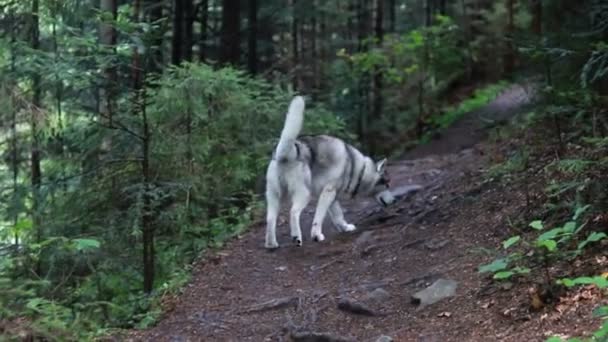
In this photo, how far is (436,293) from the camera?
730 cm

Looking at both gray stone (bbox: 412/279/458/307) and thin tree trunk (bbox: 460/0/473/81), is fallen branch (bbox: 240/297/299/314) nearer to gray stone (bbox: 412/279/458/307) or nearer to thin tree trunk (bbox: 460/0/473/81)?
gray stone (bbox: 412/279/458/307)

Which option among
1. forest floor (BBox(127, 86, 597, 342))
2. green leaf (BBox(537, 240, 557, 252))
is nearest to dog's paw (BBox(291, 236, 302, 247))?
forest floor (BBox(127, 86, 597, 342))

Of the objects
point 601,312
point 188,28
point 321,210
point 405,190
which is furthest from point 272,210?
point 188,28

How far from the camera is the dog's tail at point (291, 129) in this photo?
9461 millimetres

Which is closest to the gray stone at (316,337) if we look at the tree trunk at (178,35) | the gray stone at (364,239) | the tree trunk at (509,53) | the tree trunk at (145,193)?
the tree trunk at (145,193)

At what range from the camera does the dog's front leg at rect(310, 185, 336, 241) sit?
35.2ft

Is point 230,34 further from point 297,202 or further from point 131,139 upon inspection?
point 131,139

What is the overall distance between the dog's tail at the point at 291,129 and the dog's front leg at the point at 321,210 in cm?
98

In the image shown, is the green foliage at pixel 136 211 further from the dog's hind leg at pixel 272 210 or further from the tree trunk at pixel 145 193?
the dog's hind leg at pixel 272 210

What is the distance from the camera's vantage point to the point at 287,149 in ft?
32.5

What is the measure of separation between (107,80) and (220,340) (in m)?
3.13

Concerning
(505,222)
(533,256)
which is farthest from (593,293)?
(505,222)

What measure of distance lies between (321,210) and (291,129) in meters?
1.68

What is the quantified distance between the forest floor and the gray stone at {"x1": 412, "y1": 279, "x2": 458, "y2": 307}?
0.05 m
